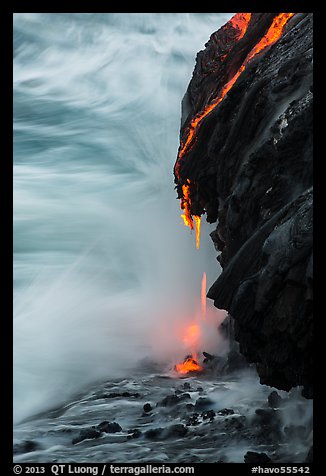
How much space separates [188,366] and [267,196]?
1974 cm

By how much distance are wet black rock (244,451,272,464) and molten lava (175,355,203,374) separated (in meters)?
17.2

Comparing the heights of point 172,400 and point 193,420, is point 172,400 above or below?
above

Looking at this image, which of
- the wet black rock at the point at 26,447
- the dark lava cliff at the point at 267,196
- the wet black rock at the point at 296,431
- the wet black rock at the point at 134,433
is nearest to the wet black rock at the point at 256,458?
the wet black rock at the point at 296,431

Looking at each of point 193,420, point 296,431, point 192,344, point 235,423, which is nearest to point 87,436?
point 193,420

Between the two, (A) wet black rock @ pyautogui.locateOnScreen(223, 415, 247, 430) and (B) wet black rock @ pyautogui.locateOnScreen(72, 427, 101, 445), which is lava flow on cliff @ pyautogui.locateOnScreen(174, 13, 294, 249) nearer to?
(A) wet black rock @ pyautogui.locateOnScreen(223, 415, 247, 430)

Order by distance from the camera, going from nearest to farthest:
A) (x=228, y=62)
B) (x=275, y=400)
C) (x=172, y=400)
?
1. (x=275, y=400)
2. (x=172, y=400)
3. (x=228, y=62)

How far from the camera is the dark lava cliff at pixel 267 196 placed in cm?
1127

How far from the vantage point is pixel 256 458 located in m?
13.8

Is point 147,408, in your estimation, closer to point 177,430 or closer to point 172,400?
point 172,400

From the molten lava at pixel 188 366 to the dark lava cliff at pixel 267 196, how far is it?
12645 mm

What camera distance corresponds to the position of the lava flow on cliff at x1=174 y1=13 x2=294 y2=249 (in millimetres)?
21438

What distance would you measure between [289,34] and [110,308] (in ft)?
174

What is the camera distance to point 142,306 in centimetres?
5891
